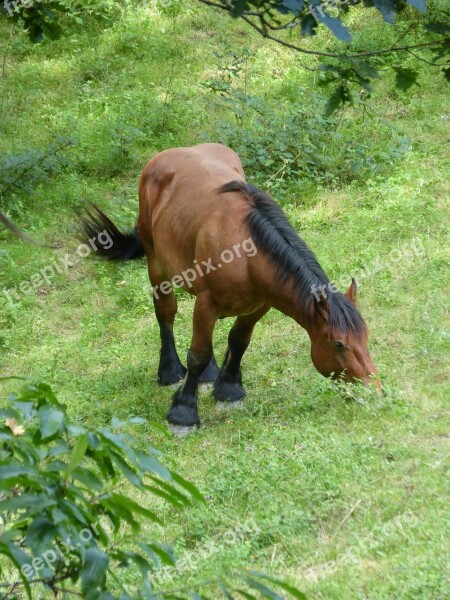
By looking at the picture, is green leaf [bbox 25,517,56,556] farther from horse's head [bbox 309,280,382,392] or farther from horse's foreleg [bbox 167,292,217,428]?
horse's foreleg [bbox 167,292,217,428]

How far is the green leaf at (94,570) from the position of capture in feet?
6.29

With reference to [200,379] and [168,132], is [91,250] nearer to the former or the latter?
[200,379]

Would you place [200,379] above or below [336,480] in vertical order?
below

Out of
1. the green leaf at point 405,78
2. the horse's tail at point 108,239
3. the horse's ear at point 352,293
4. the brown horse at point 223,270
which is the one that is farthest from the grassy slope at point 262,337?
the green leaf at point 405,78

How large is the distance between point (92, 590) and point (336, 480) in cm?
333

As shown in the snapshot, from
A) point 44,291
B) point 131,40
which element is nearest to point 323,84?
point 44,291

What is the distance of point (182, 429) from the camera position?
22.3 feet

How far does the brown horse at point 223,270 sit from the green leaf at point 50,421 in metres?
4.09

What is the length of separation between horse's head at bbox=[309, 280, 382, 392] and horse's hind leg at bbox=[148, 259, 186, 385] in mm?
1882

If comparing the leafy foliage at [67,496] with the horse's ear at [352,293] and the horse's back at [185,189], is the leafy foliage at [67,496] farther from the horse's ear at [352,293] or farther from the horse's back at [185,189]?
the horse's back at [185,189]

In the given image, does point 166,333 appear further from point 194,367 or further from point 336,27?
point 336,27

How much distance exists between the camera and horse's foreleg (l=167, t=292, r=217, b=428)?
6.64 metres

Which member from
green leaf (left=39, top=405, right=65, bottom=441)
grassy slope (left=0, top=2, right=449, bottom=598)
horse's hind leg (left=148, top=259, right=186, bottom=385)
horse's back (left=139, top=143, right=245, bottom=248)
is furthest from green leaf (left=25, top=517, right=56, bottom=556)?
horse's hind leg (left=148, top=259, right=186, bottom=385)

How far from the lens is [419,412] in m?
→ 5.96
